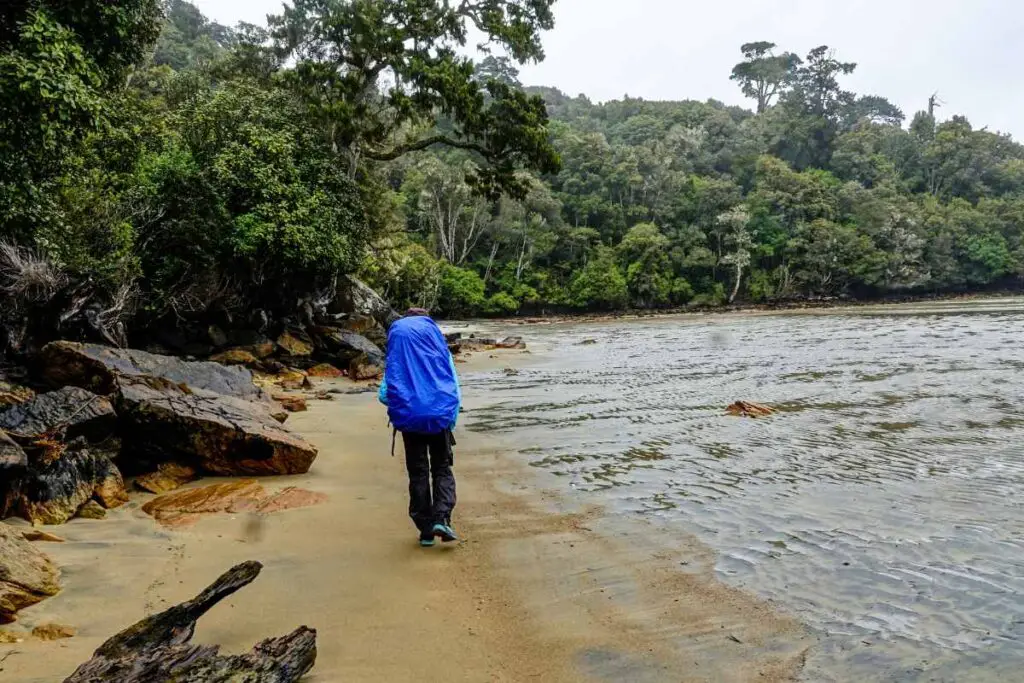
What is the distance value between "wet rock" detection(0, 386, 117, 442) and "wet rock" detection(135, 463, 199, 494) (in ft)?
1.71

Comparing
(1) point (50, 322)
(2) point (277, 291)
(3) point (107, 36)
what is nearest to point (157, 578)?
(3) point (107, 36)

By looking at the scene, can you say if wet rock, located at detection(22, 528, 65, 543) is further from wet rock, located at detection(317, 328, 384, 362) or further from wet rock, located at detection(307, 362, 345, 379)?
wet rock, located at detection(317, 328, 384, 362)

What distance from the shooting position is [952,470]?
20.7ft

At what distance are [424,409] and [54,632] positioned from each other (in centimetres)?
233

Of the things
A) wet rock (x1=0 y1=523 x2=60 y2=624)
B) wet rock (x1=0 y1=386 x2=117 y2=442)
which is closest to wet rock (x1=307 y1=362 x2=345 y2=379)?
wet rock (x1=0 y1=386 x2=117 y2=442)

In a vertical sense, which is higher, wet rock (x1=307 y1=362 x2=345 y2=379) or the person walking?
the person walking

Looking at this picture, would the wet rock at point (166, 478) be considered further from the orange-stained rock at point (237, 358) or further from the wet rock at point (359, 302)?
the wet rock at point (359, 302)

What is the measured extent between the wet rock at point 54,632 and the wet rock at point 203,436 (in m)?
2.99

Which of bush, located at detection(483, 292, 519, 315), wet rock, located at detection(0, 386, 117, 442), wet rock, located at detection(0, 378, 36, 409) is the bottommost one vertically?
wet rock, located at detection(0, 386, 117, 442)

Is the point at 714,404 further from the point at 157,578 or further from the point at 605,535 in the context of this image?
the point at 157,578

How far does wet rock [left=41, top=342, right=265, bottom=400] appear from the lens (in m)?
6.50

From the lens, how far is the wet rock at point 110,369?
21.3 ft

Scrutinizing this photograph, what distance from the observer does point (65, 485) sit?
15.6 ft

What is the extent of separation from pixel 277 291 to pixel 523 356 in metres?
8.46
